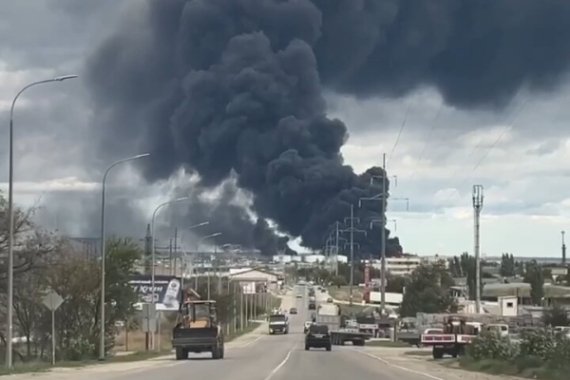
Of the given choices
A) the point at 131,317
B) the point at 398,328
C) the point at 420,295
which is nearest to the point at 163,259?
the point at 420,295

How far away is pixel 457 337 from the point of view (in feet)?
177

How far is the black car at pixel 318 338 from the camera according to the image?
6675 cm

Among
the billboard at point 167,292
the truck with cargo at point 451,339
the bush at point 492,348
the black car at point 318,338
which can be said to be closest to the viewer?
the bush at point 492,348

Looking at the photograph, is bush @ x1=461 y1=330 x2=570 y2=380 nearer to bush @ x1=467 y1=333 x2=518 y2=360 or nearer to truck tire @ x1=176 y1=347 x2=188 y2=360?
bush @ x1=467 y1=333 x2=518 y2=360

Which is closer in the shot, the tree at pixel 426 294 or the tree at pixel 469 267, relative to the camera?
the tree at pixel 426 294

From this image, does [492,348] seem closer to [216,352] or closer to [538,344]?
[538,344]

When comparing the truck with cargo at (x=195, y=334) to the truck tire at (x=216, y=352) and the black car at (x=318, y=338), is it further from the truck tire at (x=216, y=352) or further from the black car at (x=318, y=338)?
the black car at (x=318, y=338)

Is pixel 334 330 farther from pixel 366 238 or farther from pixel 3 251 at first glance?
pixel 366 238

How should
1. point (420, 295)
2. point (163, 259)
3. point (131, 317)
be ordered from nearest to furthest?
point (131, 317) < point (420, 295) < point (163, 259)

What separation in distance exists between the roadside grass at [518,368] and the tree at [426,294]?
68.0m

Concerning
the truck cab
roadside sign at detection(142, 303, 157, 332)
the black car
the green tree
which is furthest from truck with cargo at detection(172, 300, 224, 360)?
the truck cab

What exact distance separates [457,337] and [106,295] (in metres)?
18.7

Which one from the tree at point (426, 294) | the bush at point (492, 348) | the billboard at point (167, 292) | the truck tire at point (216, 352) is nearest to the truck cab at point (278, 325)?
the tree at point (426, 294)

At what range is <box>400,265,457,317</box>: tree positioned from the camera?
114 meters
